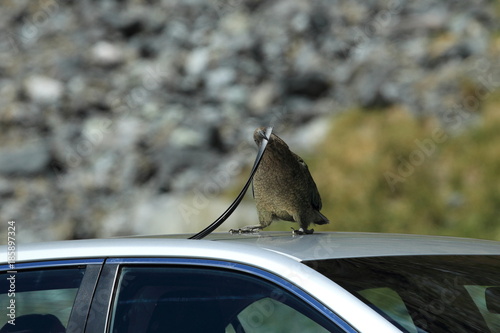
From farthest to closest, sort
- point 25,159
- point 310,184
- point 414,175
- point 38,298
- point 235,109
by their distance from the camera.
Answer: point 25,159, point 235,109, point 414,175, point 310,184, point 38,298

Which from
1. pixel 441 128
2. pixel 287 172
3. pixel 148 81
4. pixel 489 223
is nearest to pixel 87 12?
pixel 148 81

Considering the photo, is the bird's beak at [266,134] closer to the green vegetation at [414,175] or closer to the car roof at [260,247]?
the car roof at [260,247]

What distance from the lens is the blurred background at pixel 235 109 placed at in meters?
10.2

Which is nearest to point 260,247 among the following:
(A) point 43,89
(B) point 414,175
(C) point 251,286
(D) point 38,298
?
(C) point 251,286

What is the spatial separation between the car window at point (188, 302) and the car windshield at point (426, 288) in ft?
0.65

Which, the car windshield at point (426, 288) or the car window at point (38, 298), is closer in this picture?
the car windshield at point (426, 288)

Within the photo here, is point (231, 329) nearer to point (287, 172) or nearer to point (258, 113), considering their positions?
point (287, 172)

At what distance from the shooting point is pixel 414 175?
33.2 ft

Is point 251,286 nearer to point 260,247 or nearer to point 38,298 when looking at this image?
point 260,247

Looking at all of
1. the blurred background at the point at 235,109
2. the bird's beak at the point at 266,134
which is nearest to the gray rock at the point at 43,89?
the blurred background at the point at 235,109

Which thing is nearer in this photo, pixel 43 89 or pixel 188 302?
pixel 188 302

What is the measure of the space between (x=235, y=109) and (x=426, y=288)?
11.1 m

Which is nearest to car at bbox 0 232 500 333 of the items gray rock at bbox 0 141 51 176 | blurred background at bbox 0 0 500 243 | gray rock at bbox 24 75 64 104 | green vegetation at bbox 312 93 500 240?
green vegetation at bbox 312 93 500 240

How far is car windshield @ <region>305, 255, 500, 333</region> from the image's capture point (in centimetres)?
187
